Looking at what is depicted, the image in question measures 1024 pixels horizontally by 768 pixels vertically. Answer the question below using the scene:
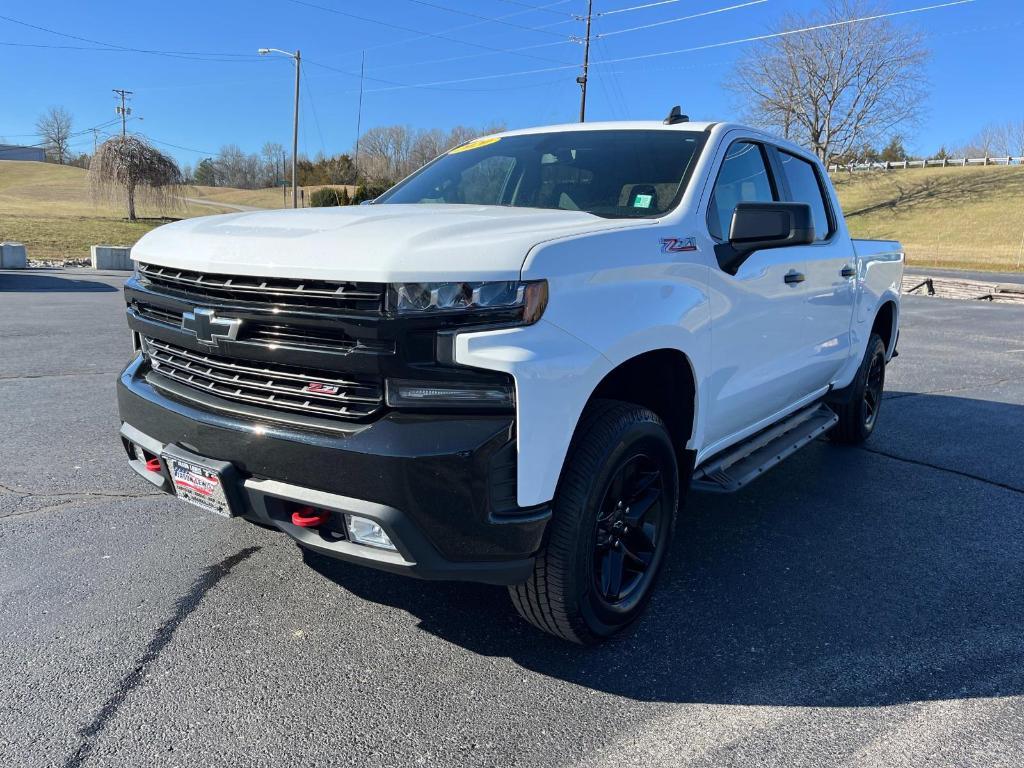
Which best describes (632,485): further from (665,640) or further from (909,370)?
(909,370)

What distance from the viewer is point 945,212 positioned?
2138 inches

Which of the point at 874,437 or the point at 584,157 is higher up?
the point at 584,157

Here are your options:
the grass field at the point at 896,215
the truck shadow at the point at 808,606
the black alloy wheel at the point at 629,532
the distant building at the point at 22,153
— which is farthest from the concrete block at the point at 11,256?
the distant building at the point at 22,153

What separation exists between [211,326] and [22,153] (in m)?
149

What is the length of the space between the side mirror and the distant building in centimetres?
14399

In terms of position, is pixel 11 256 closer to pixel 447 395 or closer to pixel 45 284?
pixel 45 284

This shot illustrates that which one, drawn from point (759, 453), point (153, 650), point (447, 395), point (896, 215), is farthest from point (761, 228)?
point (896, 215)

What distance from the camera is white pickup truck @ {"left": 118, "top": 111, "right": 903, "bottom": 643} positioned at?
7.24ft

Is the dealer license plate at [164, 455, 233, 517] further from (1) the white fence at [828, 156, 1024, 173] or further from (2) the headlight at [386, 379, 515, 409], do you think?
(1) the white fence at [828, 156, 1024, 173]

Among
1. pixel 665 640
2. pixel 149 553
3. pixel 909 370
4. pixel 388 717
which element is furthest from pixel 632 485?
pixel 909 370

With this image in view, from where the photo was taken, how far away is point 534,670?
270 cm

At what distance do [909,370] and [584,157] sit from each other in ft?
22.8

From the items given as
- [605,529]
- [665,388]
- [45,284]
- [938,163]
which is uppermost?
[938,163]

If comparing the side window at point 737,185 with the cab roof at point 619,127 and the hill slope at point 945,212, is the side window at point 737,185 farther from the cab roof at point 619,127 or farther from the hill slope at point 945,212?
the hill slope at point 945,212
